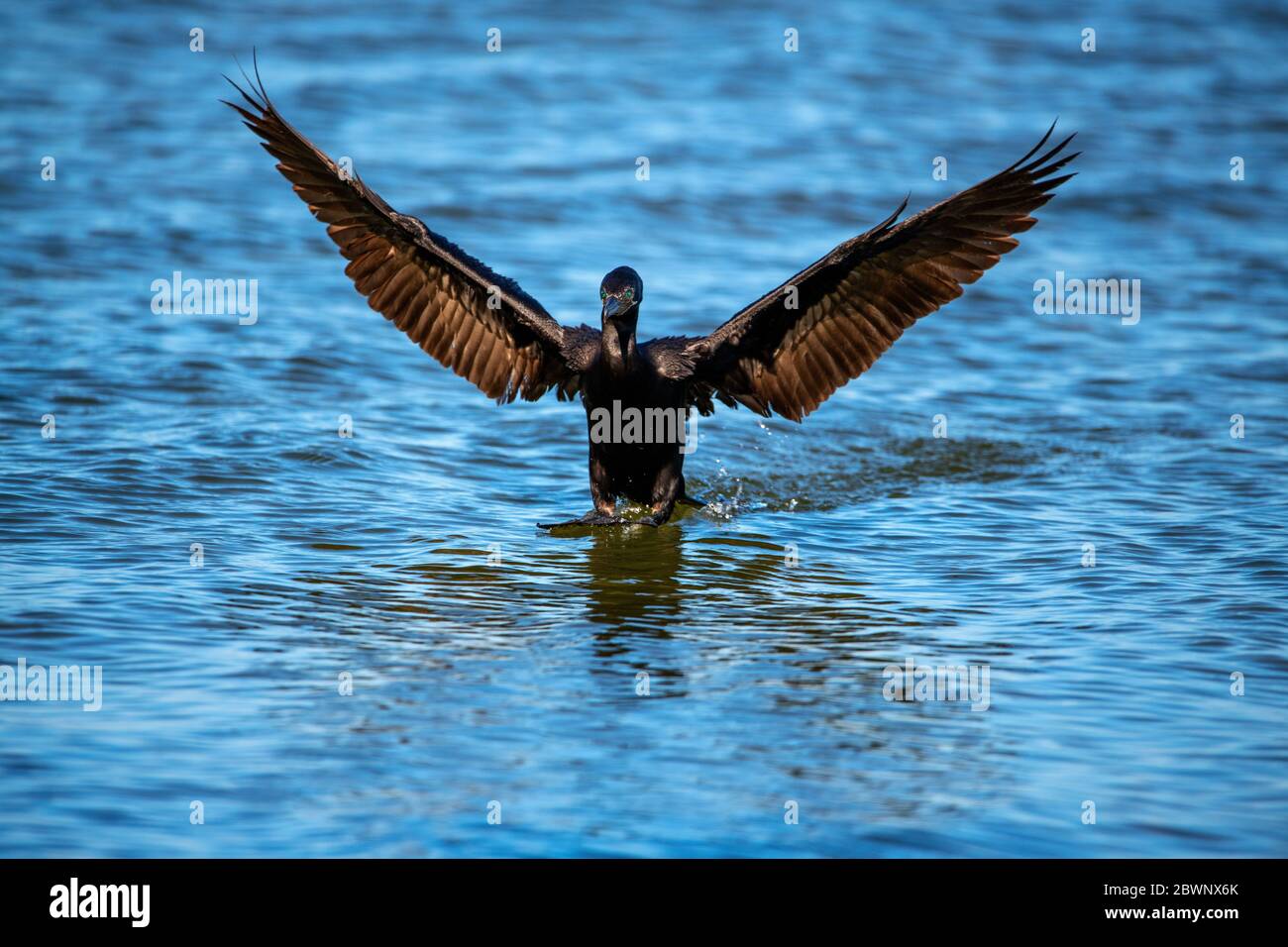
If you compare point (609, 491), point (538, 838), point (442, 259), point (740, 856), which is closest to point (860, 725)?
point (740, 856)

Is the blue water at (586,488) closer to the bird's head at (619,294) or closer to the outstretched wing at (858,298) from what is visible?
the outstretched wing at (858,298)

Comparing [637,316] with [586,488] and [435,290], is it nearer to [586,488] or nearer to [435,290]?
[435,290]

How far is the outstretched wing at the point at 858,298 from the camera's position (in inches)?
274

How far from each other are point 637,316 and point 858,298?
1157 mm

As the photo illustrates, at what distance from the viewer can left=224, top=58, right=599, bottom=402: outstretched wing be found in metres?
7.51

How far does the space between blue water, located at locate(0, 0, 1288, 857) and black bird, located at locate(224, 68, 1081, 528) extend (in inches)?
27.9

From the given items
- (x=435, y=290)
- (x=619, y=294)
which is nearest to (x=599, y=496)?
(x=619, y=294)

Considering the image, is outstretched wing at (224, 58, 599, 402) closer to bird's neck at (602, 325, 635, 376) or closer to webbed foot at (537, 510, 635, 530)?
bird's neck at (602, 325, 635, 376)

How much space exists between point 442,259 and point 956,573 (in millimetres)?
3107

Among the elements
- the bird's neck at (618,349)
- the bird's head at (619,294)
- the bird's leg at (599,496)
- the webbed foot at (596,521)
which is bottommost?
the webbed foot at (596,521)

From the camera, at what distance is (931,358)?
1177 cm

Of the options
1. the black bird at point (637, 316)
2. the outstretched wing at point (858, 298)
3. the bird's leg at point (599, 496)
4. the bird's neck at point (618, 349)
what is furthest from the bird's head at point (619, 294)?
the bird's leg at point (599, 496)

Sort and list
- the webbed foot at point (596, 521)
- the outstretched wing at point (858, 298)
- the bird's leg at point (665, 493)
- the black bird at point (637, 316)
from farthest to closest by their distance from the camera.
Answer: the bird's leg at point (665, 493), the webbed foot at point (596, 521), the black bird at point (637, 316), the outstretched wing at point (858, 298)

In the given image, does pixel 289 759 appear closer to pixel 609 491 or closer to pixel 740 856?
pixel 740 856
